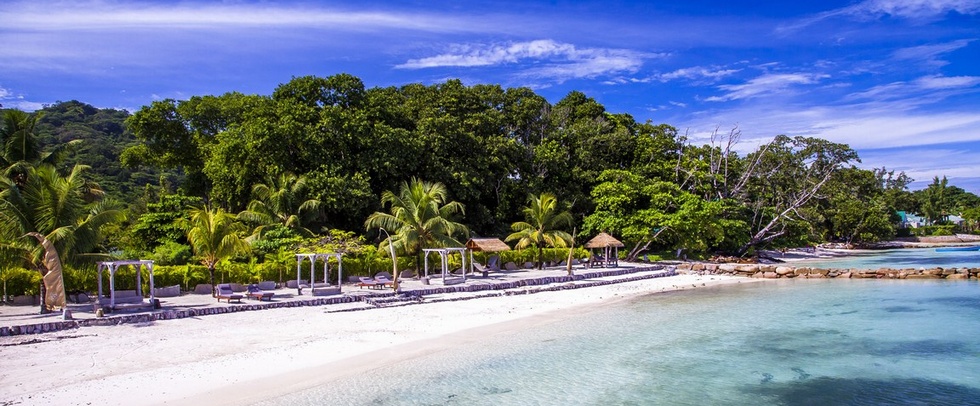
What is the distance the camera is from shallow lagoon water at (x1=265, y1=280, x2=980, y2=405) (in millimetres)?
10078

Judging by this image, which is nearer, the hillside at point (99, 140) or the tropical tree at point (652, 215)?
the tropical tree at point (652, 215)

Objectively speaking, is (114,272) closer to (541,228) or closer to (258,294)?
(258,294)

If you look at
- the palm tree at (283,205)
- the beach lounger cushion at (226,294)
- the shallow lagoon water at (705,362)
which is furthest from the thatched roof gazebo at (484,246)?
the beach lounger cushion at (226,294)

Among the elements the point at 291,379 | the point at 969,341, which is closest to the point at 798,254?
the point at 969,341

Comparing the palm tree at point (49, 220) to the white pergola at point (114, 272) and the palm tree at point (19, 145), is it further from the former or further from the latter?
the palm tree at point (19, 145)

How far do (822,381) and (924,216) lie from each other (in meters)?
89.1

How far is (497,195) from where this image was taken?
3469 centimetres

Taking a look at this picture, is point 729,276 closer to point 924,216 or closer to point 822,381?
point 822,381

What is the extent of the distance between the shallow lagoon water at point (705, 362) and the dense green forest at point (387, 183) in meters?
9.24

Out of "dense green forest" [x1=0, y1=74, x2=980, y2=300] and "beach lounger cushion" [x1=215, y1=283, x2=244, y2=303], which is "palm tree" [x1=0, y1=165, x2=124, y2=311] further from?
"beach lounger cushion" [x1=215, y1=283, x2=244, y2=303]

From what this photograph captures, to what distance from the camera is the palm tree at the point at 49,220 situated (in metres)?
13.8

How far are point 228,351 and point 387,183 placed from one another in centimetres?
1868

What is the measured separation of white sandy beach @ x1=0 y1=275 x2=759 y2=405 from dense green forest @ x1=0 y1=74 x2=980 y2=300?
351cm

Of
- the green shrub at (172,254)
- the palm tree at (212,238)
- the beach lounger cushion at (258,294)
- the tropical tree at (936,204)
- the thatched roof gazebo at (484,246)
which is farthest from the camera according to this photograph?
the tropical tree at (936,204)
